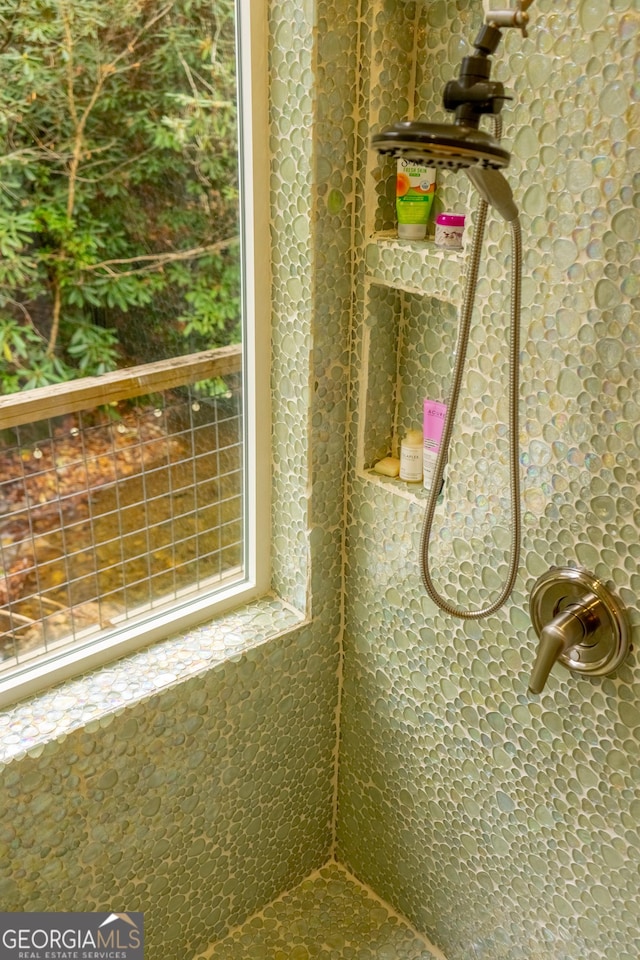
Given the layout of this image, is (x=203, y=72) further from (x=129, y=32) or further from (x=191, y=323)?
(x=191, y=323)

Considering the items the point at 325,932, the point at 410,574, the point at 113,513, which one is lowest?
the point at 325,932

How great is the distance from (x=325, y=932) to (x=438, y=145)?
5.50 ft

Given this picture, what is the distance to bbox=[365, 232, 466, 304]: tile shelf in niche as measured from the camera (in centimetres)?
136

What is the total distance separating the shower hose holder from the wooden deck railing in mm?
721

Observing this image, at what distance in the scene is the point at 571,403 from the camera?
1.25 meters

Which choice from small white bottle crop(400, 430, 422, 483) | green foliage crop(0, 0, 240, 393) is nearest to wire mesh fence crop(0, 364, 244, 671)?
green foliage crop(0, 0, 240, 393)

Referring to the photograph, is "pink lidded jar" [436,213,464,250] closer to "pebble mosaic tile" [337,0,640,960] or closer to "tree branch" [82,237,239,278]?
"pebble mosaic tile" [337,0,640,960]

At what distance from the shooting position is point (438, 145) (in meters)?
0.92

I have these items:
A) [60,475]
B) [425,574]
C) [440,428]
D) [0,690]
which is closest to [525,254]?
[440,428]

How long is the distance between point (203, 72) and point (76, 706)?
1.11 metres

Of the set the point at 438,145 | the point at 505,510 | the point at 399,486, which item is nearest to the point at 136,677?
the point at 399,486
